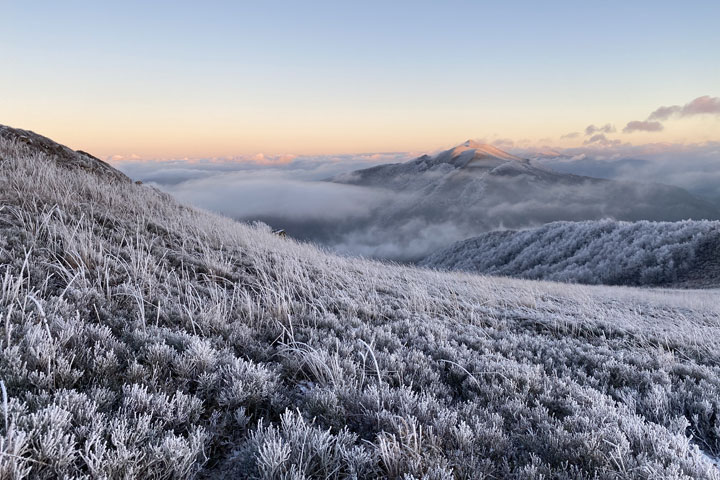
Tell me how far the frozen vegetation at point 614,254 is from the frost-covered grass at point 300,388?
2795 centimetres

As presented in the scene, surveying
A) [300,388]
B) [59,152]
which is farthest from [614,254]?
[59,152]

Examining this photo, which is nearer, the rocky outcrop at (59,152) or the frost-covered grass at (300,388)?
the frost-covered grass at (300,388)

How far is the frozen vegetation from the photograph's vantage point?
28.5 metres

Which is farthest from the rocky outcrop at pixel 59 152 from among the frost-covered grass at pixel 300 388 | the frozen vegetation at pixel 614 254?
the frozen vegetation at pixel 614 254

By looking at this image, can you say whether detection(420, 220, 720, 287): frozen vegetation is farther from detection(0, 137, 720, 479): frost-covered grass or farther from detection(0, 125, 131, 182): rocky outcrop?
detection(0, 125, 131, 182): rocky outcrop

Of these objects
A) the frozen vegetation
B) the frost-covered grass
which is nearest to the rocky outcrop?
the frost-covered grass

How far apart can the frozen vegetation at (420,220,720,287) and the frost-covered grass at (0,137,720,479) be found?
27950mm

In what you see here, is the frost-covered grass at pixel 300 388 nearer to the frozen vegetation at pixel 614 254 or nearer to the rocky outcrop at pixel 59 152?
the rocky outcrop at pixel 59 152

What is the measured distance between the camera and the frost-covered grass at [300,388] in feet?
7.54

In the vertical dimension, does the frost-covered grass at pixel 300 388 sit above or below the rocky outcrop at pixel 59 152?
below

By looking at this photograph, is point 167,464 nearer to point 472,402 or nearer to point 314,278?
point 472,402

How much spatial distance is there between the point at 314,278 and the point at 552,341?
4.69m

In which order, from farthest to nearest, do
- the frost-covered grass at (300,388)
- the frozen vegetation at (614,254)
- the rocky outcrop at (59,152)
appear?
the frozen vegetation at (614,254), the rocky outcrop at (59,152), the frost-covered grass at (300,388)

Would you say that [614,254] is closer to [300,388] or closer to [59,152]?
[300,388]
